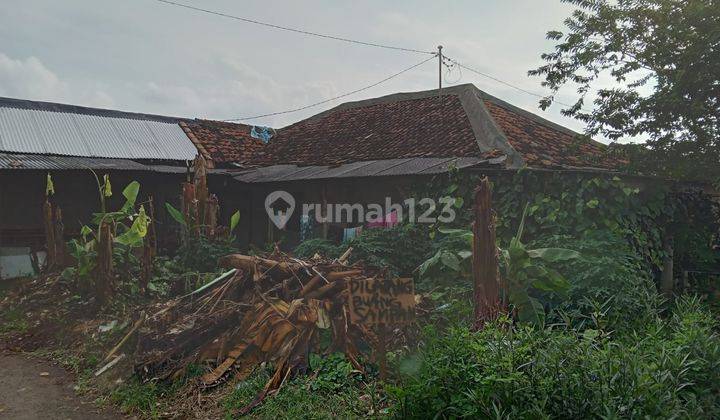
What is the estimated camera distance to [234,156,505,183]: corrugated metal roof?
8641 mm

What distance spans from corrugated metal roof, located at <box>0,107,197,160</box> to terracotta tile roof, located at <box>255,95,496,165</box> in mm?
2634

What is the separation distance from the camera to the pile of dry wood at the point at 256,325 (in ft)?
16.3

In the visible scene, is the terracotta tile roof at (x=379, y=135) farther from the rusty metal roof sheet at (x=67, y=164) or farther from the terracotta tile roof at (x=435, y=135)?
the rusty metal roof sheet at (x=67, y=164)

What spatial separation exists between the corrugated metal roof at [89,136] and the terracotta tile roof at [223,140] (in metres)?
0.35

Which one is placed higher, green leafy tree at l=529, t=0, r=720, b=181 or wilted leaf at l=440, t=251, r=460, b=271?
green leafy tree at l=529, t=0, r=720, b=181

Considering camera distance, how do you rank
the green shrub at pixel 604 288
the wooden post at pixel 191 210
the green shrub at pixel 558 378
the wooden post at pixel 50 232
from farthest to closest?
the wooden post at pixel 50 232 → the wooden post at pixel 191 210 → the green shrub at pixel 604 288 → the green shrub at pixel 558 378

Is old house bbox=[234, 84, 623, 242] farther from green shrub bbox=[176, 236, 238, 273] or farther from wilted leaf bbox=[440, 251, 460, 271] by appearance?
wilted leaf bbox=[440, 251, 460, 271]

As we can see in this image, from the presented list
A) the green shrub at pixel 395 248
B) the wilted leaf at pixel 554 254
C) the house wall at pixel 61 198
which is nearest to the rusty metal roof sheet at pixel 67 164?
the house wall at pixel 61 198

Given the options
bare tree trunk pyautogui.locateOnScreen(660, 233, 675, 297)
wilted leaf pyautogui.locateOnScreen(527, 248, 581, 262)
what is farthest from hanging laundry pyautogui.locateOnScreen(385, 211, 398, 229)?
bare tree trunk pyautogui.locateOnScreen(660, 233, 675, 297)

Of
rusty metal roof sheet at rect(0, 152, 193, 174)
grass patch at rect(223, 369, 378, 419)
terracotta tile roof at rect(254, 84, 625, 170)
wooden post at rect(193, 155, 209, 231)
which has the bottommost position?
grass patch at rect(223, 369, 378, 419)

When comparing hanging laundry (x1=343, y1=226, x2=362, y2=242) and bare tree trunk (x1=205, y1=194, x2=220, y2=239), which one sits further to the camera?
hanging laundry (x1=343, y1=226, x2=362, y2=242)

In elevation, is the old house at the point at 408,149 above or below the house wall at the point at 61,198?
above

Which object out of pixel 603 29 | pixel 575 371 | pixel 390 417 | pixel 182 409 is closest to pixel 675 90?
pixel 603 29

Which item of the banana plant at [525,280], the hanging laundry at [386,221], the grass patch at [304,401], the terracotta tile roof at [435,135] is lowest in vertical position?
the grass patch at [304,401]
